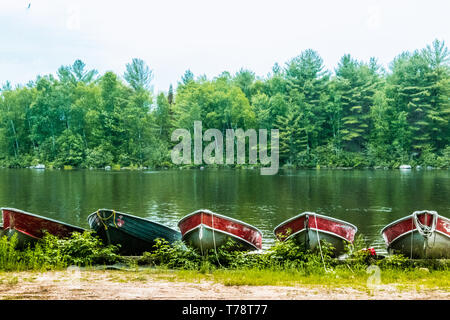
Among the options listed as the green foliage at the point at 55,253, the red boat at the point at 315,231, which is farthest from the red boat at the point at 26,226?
the red boat at the point at 315,231

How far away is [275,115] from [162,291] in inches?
2686

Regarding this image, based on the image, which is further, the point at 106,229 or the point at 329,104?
the point at 329,104

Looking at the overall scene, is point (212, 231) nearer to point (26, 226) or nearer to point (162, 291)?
point (162, 291)

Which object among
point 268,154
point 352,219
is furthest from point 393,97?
point 352,219

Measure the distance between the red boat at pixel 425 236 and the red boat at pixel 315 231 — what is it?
4.26 feet

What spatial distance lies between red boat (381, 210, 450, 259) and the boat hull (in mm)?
5946

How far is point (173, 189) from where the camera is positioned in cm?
3381

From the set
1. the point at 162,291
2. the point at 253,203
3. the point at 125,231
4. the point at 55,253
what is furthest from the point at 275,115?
the point at 162,291

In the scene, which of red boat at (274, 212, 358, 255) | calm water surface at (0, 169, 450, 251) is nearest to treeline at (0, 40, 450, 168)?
calm water surface at (0, 169, 450, 251)

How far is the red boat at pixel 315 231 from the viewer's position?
979 cm

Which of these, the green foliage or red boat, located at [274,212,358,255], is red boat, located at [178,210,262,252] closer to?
red boat, located at [274,212,358,255]

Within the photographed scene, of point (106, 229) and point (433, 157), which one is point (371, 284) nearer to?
point (106, 229)

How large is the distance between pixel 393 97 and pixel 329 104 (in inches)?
401

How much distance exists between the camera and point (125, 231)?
10.5 m
